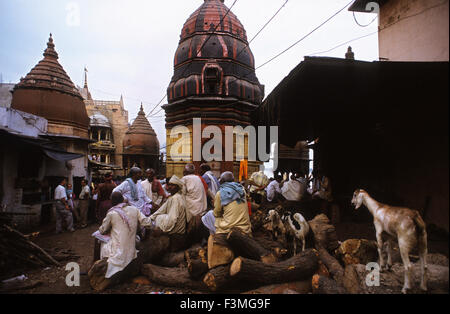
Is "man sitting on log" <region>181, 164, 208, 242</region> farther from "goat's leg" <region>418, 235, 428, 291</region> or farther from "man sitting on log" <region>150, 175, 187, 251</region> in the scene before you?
"goat's leg" <region>418, 235, 428, 291</region>

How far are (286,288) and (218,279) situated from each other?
103 cm

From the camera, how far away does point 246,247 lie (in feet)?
13.8

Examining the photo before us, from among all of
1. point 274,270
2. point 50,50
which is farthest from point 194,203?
point 50,50

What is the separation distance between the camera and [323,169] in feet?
30.0

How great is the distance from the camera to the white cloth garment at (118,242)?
4.11 m

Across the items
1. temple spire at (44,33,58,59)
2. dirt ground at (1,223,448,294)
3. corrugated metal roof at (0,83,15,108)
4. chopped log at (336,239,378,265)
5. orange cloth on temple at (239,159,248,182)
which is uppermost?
temple spire at (44,33,58,59)

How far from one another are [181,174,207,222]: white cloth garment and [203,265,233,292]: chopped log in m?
1.70

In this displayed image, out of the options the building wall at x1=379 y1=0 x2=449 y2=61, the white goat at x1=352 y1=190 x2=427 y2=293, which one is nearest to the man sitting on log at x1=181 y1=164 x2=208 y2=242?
the white goat at x1=352 y1=190 x2=427 y2=293

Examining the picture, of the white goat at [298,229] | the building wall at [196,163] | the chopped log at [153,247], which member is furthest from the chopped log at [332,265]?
the building wall at [196,163]

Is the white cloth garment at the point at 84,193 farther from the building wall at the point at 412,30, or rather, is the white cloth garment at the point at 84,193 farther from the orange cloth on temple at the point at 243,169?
the building wall at the point at 412,30

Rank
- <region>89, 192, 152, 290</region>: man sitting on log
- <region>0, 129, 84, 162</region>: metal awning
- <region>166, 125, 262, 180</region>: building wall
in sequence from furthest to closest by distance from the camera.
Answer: <region>166, 125, 262, 180</region>: building wall < <region>0, 129, 84, 162</region>: metal awning < <region>89, 192, 152, 290</region>: man sitting on log

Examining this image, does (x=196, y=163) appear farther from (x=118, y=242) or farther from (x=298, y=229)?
(x=118, y=242)

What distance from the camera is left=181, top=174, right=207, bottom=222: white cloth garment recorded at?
5.38m
